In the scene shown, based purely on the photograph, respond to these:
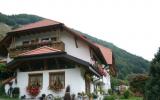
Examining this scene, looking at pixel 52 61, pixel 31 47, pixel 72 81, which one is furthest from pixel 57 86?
pixel 31 47

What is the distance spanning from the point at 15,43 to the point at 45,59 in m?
7.22

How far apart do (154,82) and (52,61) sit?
12.5m

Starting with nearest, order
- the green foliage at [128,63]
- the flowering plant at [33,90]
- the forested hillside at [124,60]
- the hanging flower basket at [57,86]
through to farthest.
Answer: the hanging flower basket at [57,86] → the flowering plant at [33,90] → the green foliage at [128,63] → the forested hillside at [124,60]

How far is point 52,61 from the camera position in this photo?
25.5 meters

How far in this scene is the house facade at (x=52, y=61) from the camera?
81.0 ft

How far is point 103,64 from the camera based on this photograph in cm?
3738

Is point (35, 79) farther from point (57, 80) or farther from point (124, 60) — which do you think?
point (124, 60)

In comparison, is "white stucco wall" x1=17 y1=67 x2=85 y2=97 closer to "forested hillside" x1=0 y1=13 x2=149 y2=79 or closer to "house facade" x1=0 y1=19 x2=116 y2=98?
"house facade" x1=0 y1=19 x2=116 y2=98

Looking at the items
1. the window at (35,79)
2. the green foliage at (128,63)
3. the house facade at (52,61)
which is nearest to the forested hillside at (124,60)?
the green foliage at (128,63)

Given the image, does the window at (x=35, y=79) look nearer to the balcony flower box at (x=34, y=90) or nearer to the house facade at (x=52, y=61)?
the house facade at (x=52, y=61)

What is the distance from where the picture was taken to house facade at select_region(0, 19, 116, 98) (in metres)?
24.7

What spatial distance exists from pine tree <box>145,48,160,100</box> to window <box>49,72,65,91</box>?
11124mm

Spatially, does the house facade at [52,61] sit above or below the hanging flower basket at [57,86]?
above

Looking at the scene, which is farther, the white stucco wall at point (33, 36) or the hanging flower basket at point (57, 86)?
the white stucco wall at point (33, 36)
